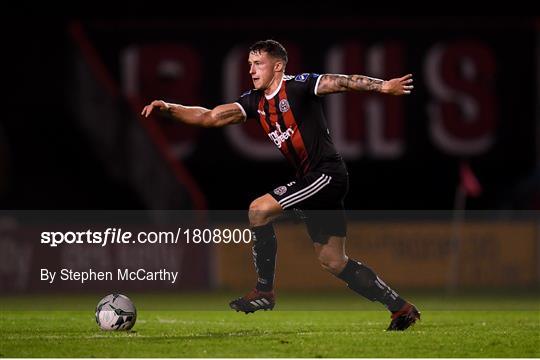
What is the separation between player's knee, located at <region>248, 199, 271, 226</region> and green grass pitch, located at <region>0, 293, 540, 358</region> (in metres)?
0.99

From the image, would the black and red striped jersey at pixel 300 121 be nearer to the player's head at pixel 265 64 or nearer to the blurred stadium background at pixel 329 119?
the player's head at pixel 265 64

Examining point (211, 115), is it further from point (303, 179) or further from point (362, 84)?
point (362, 84)

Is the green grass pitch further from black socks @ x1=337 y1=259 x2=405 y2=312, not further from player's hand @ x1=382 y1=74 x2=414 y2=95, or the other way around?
player's hand @ x1=382 y1=74 x2=414 y2=95

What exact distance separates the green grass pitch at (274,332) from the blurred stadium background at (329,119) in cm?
533

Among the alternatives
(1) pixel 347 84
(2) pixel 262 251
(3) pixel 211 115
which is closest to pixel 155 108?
(3) pixel 211 115

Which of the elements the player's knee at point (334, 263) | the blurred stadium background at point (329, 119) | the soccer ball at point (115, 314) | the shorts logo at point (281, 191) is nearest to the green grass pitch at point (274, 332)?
the soccer ball at point (115, 314)

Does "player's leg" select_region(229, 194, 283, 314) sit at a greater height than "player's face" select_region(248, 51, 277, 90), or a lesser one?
lesser

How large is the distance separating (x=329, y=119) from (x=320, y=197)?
12.2m

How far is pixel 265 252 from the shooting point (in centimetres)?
1205

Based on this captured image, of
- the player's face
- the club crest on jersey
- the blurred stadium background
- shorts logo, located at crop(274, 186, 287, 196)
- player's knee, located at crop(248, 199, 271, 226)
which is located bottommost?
player's knee, located at crop(248, 199, 271, 226)

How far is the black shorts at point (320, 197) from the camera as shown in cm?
1188

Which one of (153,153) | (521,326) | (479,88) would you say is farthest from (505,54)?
(521,326)

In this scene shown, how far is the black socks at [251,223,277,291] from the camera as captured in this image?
1201 centimetres

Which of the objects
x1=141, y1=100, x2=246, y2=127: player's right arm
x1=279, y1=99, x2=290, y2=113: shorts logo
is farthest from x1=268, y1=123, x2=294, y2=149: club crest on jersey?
x1=141, y1=100, x2=246, y2=127: player's right arm
